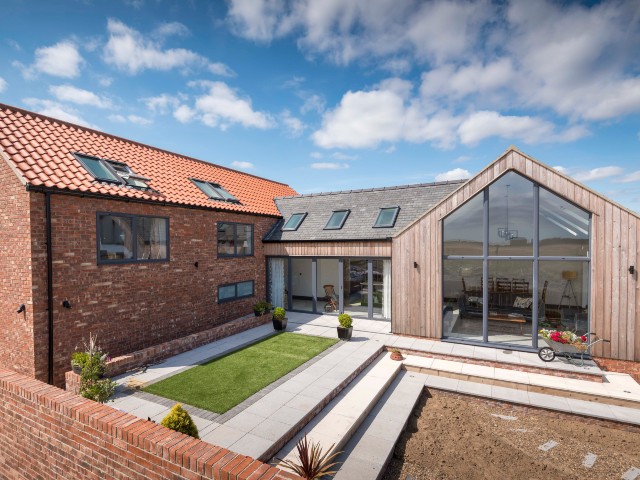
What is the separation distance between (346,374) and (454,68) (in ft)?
30.9

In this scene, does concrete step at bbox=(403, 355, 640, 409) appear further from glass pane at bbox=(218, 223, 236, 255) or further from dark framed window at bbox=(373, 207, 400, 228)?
glass pane at bbox=(218, 223, 236, 255)

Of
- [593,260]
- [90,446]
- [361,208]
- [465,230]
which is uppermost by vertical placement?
[361,208]

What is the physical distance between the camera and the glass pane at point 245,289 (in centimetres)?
1376

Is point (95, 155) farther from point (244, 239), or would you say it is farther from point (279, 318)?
point (279, 318)

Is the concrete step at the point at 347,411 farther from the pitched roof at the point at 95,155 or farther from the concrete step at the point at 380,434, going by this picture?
the pitched roof at the point at 95,155

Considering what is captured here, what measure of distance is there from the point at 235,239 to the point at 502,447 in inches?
442

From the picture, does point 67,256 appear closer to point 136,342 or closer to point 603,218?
point 136,342

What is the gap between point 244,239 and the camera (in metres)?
14.3

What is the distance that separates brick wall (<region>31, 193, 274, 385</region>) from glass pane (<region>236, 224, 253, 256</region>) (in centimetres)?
63

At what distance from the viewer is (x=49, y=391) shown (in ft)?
14.3

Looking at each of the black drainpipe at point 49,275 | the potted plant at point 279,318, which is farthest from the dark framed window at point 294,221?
the black drainpipe at point 49,275

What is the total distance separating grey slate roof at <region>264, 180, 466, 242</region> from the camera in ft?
44.4

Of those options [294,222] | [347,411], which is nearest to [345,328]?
[347,411]

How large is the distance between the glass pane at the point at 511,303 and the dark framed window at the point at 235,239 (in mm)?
9899
